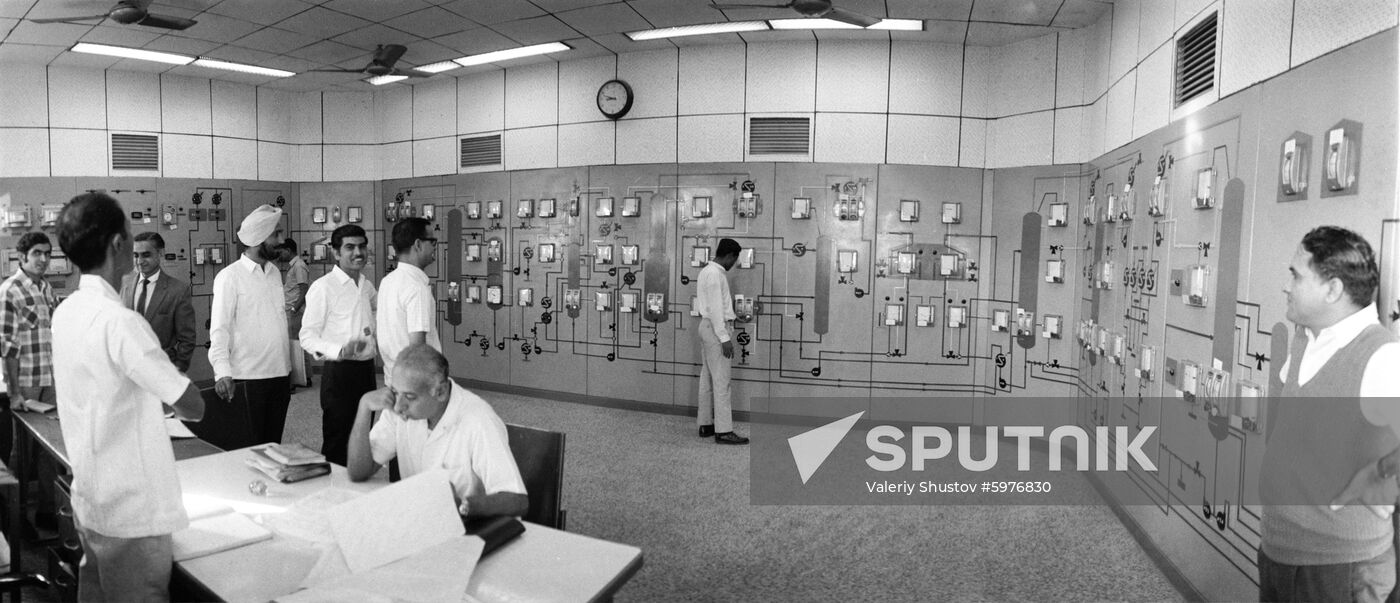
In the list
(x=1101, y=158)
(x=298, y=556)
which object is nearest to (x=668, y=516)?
(x=298, y=556)

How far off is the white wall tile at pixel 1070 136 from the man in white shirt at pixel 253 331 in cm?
486

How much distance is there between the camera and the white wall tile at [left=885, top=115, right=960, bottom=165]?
591 centimetres

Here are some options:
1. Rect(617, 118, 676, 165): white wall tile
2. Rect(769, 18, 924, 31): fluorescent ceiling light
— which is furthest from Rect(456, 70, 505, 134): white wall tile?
A: Rect(769, 18, 924, 31): fluorescent ceiling light

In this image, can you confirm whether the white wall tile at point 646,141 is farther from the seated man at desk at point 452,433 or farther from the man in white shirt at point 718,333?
the seated man at desk at point 452,433

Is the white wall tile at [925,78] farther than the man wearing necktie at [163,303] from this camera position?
Yes

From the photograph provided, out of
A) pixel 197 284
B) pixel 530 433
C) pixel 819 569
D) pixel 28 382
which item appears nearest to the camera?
pixel 530 433

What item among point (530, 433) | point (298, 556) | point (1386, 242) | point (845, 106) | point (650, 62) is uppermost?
point (650, 62)

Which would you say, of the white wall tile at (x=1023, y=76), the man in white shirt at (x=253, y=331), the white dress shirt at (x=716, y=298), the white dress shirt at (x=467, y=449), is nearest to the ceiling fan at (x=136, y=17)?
the man in white shirt at (x=253, y=331)

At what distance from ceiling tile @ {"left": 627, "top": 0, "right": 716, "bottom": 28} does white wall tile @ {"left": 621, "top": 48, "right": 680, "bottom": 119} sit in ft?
2.26

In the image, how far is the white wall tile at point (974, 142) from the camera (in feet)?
19.3

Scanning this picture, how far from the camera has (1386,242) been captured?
6.64 ft

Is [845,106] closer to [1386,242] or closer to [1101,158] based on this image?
[1101,158]

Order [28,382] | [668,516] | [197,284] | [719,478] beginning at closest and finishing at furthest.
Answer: [28,382] < [668,516] < [719,478] < [197,284]

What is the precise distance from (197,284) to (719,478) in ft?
18.5
